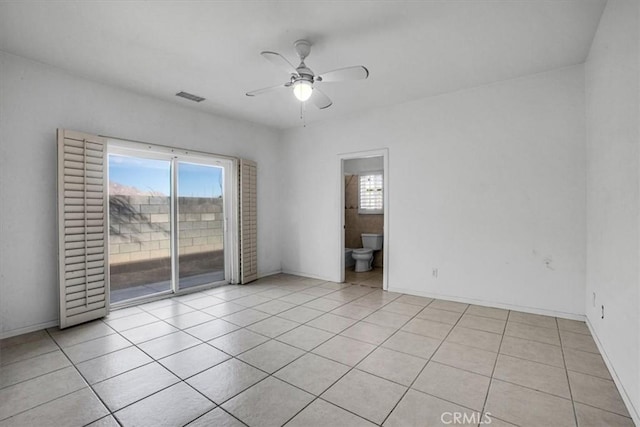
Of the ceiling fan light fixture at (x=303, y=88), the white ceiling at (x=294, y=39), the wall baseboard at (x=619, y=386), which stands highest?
the white ceiling at (x=294, y=39)

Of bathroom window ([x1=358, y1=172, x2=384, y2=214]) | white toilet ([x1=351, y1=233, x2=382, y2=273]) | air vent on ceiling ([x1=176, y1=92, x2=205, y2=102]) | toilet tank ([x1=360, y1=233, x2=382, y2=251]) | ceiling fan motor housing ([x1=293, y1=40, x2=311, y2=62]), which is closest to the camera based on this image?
ceiling fan motor housing ([x1=293, y1=40, x2=311, y2=62])

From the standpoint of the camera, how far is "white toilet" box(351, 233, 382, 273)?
6055 millimetres

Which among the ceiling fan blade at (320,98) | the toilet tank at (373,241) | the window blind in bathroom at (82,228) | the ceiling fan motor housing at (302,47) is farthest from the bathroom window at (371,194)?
the window blind in bathroom at (82,228)

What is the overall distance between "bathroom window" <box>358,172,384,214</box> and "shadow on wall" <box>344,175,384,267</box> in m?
0.11

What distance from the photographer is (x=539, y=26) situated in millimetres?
2531

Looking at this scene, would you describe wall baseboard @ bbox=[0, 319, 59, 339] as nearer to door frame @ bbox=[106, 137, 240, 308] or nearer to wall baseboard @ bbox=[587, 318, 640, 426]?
door frame @ bbox=[106, 137, 240, 308]

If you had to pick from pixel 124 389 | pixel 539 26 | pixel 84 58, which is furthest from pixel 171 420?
pixel 539 26

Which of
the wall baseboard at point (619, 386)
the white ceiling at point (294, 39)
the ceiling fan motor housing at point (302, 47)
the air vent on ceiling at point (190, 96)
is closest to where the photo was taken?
the wall baseboard at point (619, 386)

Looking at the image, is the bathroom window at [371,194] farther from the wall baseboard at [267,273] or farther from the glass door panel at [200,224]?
the glass door panel at [200,224]

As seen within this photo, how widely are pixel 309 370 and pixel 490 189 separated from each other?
2974 mm

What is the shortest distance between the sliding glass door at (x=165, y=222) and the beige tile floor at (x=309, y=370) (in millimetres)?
661

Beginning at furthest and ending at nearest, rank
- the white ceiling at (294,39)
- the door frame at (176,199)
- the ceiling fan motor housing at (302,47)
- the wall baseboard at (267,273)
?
the wall baseboard at (267,273)
the door frame at (176,199)
the ceiling fan motor housing at (302,47)
the white ceiling at (294,39)

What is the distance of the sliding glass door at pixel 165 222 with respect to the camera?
3.92m

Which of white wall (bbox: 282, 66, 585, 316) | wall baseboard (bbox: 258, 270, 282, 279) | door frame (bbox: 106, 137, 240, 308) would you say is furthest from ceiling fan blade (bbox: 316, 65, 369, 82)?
wall baseboard (bbox: 258, 270, 282, 279)
